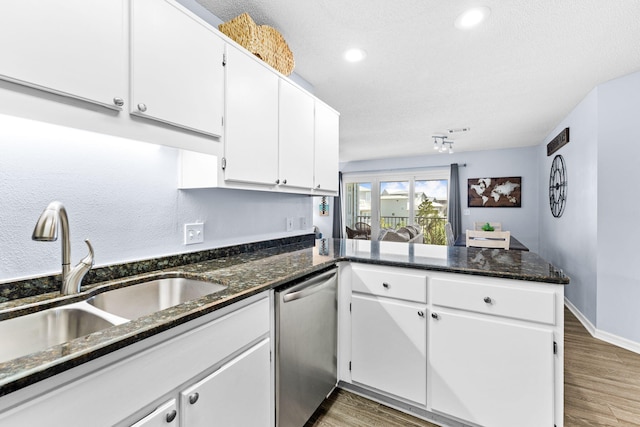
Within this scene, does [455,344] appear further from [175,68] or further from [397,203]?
[397,203]

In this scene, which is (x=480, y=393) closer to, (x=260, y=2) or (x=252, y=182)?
(x=252, y=182)

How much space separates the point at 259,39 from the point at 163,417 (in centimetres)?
180

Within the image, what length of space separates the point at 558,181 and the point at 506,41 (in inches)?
116

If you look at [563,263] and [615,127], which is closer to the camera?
[615,127]

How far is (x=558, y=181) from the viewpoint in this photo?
406cm

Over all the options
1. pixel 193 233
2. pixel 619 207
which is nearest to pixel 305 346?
pixel 193 233

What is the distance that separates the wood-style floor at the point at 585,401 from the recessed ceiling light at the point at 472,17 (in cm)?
245

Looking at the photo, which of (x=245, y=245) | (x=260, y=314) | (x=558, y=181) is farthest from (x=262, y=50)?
(x=558, y=181)

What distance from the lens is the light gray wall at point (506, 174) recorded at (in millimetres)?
5523

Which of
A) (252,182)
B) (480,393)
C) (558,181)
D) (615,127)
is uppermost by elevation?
(615,127)

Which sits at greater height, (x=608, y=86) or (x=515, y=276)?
(x=608, y=86)

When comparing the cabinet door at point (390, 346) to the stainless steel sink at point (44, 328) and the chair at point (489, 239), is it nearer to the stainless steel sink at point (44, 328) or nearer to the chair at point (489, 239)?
the stainless steel sink at point (44, 328)

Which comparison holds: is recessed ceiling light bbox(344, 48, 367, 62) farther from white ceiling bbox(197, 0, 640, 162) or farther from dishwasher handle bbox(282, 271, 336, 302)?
→ dishwasher handle bbox(282, 271, 336, 302)

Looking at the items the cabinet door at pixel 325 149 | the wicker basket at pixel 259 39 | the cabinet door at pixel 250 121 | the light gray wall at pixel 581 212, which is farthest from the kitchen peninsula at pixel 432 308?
the light gray wall at pixel 581 212
